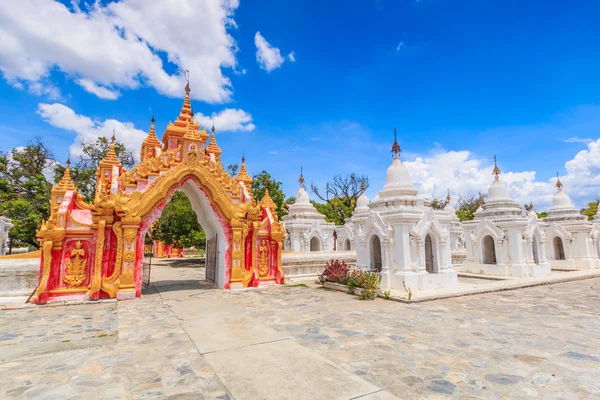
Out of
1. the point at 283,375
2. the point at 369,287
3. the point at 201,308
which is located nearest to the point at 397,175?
the point at 369,287

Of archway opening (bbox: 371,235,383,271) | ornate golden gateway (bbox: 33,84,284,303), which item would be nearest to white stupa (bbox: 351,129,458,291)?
archway opening (bbox: 371,235,383,271)

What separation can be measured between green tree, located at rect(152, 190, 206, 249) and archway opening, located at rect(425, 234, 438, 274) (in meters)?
15.6

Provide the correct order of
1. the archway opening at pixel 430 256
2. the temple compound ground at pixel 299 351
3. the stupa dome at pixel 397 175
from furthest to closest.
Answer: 1. the stupa dome at pixel 397 175
2. the archway opening at pixel 430 256
3. the temple compound ground at pixel 299 351

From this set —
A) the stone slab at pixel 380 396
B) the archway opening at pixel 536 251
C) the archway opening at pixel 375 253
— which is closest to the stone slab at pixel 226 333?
the stone slab at pixel 380 396

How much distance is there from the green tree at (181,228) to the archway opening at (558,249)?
81.0 feet

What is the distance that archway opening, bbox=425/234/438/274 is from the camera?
12812mm

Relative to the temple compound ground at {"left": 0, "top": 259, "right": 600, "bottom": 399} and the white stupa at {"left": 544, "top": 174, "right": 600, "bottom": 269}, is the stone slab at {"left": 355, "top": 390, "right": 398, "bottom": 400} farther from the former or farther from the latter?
the white stupa at {"left": 544, "top": 174, "right": 600, "bottom": 269}

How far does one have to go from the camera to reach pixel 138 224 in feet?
34.6

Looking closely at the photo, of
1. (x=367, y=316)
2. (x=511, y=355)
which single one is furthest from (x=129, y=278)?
(x=511, y=355)

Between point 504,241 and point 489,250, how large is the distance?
4.25ft

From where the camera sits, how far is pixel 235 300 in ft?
32.7

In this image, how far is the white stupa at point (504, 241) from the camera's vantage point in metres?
16.6

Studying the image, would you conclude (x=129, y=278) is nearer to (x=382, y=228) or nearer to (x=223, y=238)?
(x=223, y=238)

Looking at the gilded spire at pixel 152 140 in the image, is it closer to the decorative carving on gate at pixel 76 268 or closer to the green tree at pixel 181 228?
the decorative carving on gate at pixel 76 268
